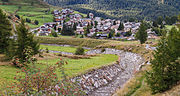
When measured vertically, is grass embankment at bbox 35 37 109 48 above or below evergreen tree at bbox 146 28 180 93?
below

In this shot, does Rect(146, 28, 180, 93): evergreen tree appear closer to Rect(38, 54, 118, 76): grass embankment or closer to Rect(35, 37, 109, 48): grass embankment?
Rect(38, 54, 118, 76): grass embankment

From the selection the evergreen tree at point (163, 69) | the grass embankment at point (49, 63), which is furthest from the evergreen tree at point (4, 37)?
the evergreen tree at point (163, 69)

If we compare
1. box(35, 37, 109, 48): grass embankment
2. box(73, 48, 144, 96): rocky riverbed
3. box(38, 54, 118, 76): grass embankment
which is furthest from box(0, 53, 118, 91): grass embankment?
box(35, 37, 109, 48): grass embankment

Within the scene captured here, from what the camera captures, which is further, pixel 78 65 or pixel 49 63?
pixel 78 65

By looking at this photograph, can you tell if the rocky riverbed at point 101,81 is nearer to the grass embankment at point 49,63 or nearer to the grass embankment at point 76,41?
the grass embankment at point 49,63

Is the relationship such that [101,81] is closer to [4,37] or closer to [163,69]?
[163,69]

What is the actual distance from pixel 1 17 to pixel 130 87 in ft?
127

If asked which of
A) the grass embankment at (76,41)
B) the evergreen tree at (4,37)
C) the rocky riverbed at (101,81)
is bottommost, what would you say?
the grass embankment at (76,41)

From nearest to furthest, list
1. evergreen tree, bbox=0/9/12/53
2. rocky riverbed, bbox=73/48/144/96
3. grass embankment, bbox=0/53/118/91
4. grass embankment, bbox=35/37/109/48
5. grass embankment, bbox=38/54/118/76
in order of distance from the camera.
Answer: grass embankment, bbox=0/53/118/91 < rocky riverbed, bbox=73/48/144/96 < grass embankment, bbox=38/54/118/76 < evergreen tree, bbox=0/9/12/53 < grass embankment, bbox=35/37/109/48

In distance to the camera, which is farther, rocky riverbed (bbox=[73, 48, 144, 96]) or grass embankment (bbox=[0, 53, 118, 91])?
rocky riverbed (bbox=[73, 48, 144, 96])

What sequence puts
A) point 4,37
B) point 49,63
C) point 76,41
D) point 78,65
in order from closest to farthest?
point 49,63 < point 4,37 < point 78,65 < point 76,41

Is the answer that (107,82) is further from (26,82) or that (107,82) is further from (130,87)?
(26,82)

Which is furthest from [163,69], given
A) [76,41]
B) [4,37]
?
[76,41]

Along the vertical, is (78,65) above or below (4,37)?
below
